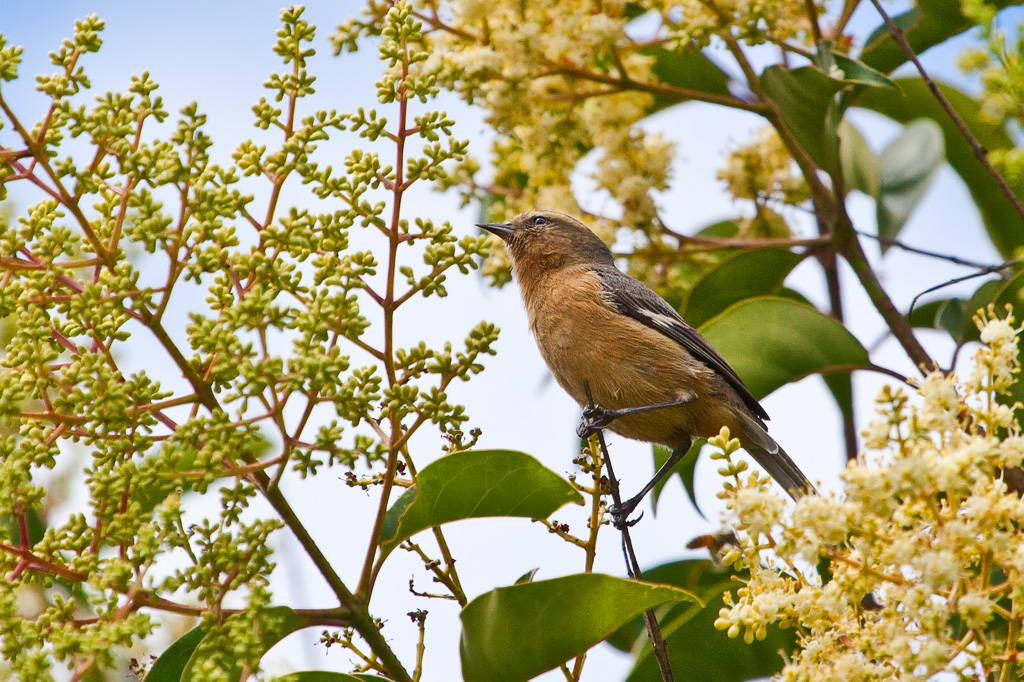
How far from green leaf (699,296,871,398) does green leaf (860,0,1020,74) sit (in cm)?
130

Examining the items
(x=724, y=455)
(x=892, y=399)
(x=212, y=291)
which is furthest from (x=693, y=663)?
(x=212, y=291)

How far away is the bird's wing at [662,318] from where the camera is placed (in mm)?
4566

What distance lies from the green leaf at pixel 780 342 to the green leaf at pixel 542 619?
5.61 ft

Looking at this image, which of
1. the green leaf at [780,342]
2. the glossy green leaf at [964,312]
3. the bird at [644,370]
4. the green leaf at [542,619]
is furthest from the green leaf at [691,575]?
the green leaf at [542,619]

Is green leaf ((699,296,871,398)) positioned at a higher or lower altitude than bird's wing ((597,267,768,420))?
lower

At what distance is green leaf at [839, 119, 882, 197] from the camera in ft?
16.0

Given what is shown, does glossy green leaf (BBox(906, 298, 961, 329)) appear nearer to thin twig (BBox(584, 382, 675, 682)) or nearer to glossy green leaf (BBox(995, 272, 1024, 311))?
glossy green leaf (BBox(995, 272, 1024, 311))

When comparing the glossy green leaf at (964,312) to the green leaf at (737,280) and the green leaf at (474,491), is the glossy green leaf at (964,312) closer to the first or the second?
the green leaf at (737,280)

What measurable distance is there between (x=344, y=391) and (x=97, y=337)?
55 centimetres

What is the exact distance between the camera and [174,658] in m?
2.61

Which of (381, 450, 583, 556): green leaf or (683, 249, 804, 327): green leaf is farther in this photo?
(683, 249, 804, 327): green leaf

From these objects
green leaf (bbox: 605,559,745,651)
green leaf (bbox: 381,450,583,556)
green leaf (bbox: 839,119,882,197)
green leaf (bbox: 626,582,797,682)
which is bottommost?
green leaf (bbox: 626,582,797,682)

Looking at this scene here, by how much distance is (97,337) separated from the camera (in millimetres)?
2264

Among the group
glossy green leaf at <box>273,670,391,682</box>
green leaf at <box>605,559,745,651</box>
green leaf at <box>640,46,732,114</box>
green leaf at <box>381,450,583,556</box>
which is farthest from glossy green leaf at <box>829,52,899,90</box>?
glossy green leaf at <box>273,670,391,682</box>
